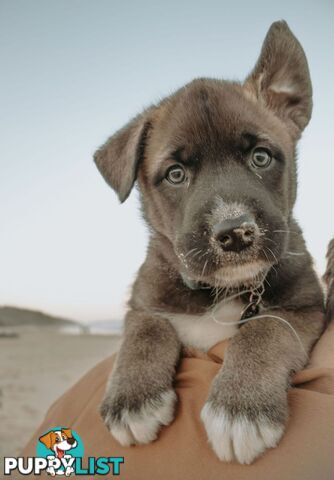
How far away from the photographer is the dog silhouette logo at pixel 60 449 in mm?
2395

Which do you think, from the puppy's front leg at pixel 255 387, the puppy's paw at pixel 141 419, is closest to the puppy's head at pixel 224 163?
the puppy's front leg at pixel 255 387

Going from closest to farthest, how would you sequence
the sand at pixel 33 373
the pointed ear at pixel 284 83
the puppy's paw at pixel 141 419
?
the puppy's paw at pixel 141 419
the pointed ear at pixel 284 83
the sand at pixel 33 373

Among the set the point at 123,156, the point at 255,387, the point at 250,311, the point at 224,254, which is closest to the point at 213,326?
the point at 250,311

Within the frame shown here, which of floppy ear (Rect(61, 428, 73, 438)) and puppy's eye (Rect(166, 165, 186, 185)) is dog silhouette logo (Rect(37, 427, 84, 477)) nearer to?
floppy ear (Rect(61, 428, 73, 438))

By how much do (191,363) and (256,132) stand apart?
4.13ft

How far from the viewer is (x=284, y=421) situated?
2156 millimetres

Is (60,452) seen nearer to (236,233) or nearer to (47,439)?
(47,439)

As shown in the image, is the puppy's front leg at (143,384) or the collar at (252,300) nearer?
the puppy's front leg at (143,384)

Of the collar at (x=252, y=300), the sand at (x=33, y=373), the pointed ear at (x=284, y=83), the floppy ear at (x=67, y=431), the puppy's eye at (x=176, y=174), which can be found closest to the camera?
the floppy ear at (x=67, y=431)

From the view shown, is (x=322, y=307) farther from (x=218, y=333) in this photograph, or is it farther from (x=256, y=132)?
(x=256, y=132)

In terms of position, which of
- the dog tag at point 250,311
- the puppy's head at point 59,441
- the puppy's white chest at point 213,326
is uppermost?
the dog tag at point 250,311

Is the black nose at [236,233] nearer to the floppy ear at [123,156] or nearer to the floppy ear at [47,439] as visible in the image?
the floppy ear at [123,156]

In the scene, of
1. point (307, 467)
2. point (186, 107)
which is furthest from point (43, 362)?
point (307, 467)

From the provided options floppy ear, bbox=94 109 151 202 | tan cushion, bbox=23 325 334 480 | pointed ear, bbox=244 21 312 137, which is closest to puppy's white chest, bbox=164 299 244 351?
tan cushion, bbox=23 325 334 480
